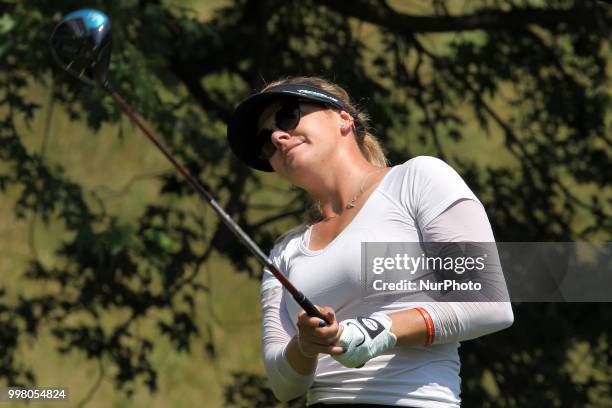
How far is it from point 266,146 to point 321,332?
841 mm

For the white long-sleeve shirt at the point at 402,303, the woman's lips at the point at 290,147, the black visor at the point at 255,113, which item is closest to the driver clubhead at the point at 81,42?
the black visor at the point at 255,113

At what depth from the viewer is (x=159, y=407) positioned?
27.1ft

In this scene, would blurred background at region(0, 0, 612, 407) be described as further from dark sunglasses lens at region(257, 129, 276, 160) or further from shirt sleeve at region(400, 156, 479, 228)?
shirt sleeve at region(400, 156, 479, 228)

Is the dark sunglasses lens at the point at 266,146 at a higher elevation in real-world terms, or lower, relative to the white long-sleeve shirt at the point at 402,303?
higher

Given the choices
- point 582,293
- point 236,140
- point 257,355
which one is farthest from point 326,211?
point 257,355

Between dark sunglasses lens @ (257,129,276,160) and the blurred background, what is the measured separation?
366 cm

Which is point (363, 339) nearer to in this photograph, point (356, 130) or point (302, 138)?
point (302, 138)

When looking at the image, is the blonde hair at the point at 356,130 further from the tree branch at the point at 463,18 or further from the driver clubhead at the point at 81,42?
the tree branch at the point at 463,18

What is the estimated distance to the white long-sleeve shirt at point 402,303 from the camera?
2.54m

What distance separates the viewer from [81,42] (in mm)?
2916

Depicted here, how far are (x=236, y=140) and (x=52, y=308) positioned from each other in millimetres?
4586

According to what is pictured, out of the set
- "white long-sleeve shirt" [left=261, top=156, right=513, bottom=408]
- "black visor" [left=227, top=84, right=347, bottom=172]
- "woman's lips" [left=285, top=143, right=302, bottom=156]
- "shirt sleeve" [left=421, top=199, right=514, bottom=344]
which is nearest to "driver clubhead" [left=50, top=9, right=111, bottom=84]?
"black visor" [left=227, top=84, right=347, bottom=172]

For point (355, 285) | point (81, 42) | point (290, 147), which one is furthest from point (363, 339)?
point (81, 42)

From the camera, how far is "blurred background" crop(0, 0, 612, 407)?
23.3ft
